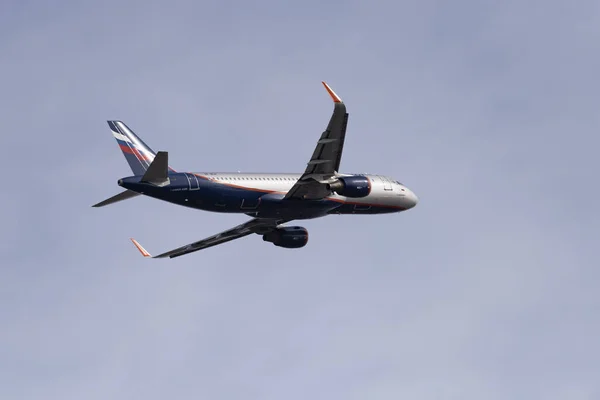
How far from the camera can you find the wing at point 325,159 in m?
58.4

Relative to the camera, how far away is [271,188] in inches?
2603

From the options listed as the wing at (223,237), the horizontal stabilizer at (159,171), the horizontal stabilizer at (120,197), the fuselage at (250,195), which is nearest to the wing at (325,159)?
the fuselage at (250,195)

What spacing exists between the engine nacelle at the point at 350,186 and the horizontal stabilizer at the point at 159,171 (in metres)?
9.88

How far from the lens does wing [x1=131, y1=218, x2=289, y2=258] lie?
72625mm

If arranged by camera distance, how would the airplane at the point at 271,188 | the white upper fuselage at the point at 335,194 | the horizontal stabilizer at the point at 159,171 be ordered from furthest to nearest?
the white upper fuselage at the point at 335,194
the airplane at the point at 271,188
the horizontal stabilizer at the point at 159,171

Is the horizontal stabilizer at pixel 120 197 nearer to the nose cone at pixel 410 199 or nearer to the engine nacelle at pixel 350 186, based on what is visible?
the engine nacelle at pixel 350 186

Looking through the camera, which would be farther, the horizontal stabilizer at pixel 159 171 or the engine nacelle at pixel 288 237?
the engine nacelle at pixel 288 237

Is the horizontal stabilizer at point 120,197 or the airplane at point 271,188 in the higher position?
the airplane at point 271,188

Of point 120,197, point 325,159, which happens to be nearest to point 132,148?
point 120,197

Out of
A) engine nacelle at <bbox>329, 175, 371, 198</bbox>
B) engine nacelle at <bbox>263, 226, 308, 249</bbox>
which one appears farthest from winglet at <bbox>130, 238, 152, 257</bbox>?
engine nacelle at <bbox>329, 175, 371, 198</bbox>

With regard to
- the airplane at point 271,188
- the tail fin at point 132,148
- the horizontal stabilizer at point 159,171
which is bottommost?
the horizontal stabilizer at point 159,171

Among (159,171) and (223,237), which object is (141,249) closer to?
(223,237)

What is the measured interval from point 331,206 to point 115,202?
13370 millimetres

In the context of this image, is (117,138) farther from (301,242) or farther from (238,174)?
(301,242)
